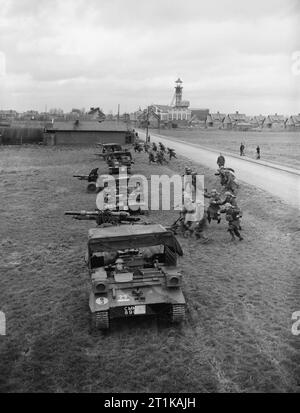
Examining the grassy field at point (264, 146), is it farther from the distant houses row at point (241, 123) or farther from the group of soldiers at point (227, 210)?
the distant houses row at point (241, 123)

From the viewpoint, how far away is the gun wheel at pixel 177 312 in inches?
355

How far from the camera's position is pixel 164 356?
8.06 metres

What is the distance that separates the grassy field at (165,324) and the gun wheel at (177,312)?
0.21 meters

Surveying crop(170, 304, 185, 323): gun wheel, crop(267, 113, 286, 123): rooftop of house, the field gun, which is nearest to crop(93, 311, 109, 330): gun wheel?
crop(170, 304, 185, 323): gun wheel

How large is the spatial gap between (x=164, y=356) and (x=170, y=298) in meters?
1.26

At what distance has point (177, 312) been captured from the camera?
9047mm

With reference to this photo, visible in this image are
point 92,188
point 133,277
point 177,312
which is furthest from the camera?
point 92,188

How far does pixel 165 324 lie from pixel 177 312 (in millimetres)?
448

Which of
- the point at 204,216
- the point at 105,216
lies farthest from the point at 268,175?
the point at 105,216

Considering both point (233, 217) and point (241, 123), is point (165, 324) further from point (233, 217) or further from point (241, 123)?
point (241, 123)

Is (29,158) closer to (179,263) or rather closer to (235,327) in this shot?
(179,263)

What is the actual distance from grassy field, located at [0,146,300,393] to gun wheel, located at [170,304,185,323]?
0.21m

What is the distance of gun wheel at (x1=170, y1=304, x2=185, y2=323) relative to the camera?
29.6ft

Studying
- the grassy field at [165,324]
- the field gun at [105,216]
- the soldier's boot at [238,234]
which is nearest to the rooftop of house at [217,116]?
the grassy field at [165,324]
